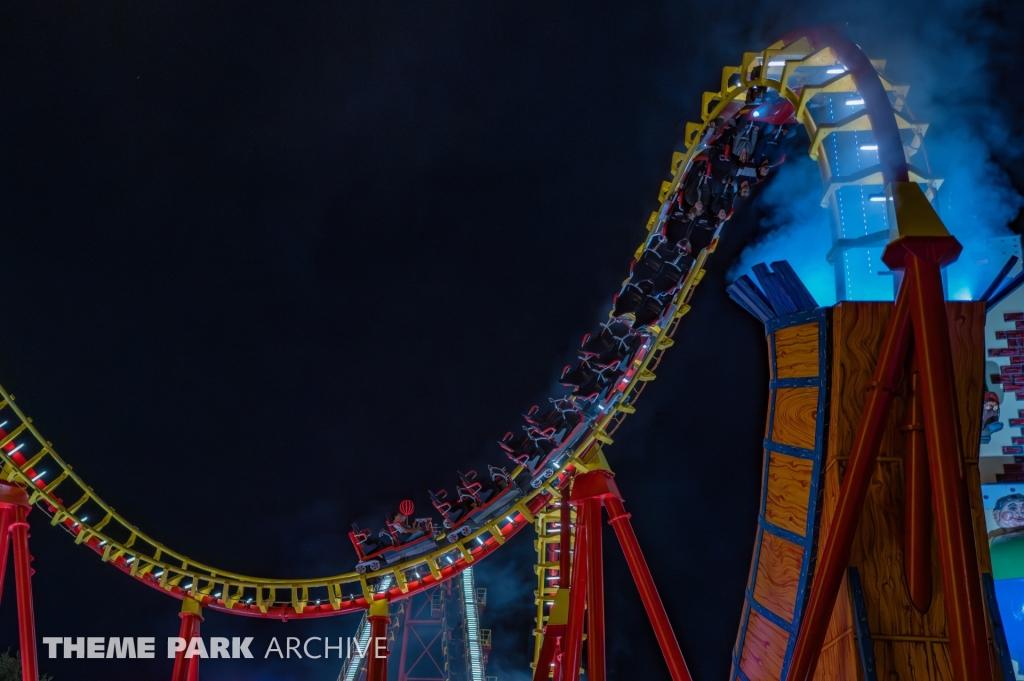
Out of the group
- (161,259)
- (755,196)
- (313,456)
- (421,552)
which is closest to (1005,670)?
(421,552)

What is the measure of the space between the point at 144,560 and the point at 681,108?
851cm

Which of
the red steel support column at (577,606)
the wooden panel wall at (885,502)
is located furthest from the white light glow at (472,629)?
the wooden panel wall at (885,502)

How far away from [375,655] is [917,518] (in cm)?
476

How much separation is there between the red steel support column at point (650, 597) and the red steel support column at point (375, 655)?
2.55m

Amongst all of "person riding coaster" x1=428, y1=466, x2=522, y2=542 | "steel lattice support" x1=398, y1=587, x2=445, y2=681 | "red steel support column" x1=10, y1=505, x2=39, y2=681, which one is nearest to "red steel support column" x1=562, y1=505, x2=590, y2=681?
"person riding coaster" x1=428, y1=466, x2=522, y2=542

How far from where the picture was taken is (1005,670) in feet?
11.4

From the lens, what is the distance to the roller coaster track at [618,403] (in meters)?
4.05

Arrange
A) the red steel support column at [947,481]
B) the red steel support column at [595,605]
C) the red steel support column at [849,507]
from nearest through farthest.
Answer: the red steel support column at [947,481] < the red steel support column at [849,507] < the red steel support column at [595,605]

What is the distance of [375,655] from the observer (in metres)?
6.41

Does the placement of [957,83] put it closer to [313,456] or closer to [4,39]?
[313,456]

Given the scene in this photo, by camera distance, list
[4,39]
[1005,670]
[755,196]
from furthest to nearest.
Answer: [4,39] → [755,196] → [1005,670]

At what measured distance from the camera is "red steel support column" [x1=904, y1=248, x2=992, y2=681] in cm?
289

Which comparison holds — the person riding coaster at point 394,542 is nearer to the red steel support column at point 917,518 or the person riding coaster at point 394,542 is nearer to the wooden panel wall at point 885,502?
the wooden panel wall at point 885,502

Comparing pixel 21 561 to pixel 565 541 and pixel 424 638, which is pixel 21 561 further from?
pixel 424 638
